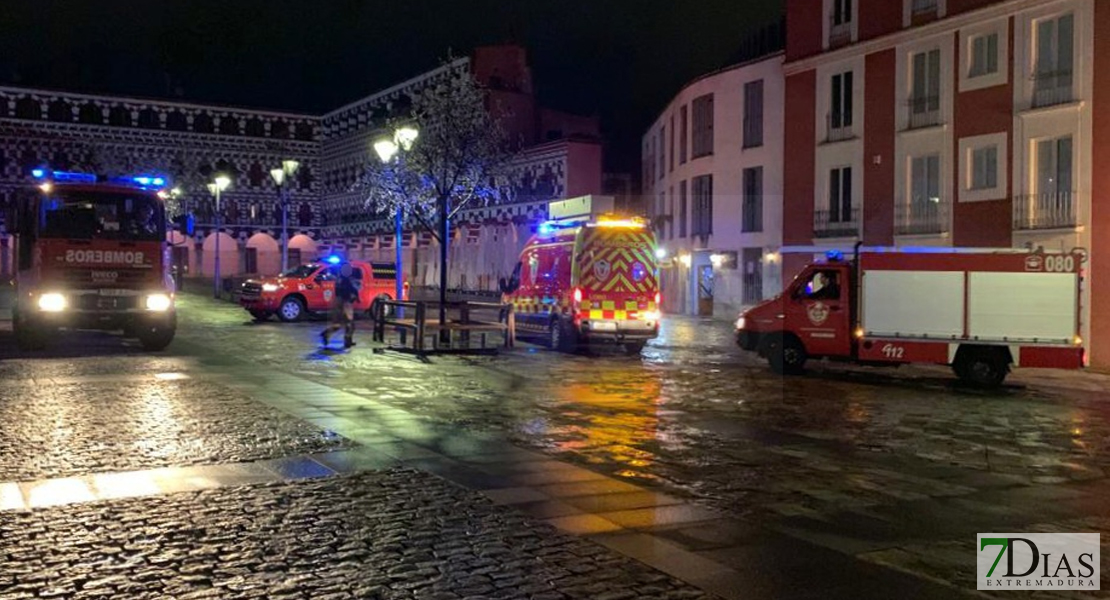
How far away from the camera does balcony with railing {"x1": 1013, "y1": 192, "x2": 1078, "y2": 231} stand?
23.7m

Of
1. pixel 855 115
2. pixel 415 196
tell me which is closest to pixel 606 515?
pixel 855 115

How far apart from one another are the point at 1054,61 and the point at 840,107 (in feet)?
25.6

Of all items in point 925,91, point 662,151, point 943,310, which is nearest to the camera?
point 943,310

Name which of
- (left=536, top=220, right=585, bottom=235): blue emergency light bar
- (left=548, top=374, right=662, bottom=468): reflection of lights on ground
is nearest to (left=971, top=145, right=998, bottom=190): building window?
(left=536, top=220, right=585, bottom=235): blue emergency light bar

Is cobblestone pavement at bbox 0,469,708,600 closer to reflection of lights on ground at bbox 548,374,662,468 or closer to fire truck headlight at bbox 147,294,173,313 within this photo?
reflection of lights on ground at bbox 548,374,662,468

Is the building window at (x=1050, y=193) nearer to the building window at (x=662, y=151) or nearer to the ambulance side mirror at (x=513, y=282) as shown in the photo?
the ambulance side mirror at (x=513, y=282)

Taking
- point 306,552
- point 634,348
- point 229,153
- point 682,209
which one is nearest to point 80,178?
point 634,348

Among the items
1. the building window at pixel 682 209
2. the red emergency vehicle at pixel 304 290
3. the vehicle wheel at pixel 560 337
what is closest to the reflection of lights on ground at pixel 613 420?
the vehicle wheel at pixel 560 337

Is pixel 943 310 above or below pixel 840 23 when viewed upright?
below

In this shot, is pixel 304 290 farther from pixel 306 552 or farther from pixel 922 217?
pixel 306 552

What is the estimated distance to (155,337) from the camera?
19.7 metres

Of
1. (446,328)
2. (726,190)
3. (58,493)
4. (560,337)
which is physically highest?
(726,190)

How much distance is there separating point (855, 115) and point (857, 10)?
3162 millimetres

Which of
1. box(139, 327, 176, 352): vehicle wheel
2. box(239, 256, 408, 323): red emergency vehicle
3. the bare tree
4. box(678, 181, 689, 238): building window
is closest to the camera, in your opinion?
box(139, 327, 176, 352): vehicle wheel
